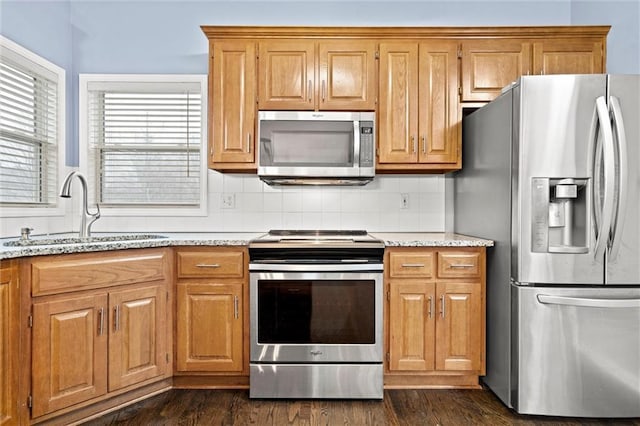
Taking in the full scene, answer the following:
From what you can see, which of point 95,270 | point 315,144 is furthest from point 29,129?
point 315,144

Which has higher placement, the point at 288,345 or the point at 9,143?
the point at 9,143

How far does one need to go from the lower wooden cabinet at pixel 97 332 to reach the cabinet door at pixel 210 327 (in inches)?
3.9

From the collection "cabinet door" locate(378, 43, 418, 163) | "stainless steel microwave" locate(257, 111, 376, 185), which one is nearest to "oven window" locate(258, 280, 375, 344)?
"stainless steel microwave" locate(257, 111, 376, 185)

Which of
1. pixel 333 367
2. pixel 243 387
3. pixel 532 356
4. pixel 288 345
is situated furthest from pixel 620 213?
A: pixel 243 387

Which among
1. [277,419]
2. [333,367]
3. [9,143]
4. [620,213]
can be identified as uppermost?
[9,143]

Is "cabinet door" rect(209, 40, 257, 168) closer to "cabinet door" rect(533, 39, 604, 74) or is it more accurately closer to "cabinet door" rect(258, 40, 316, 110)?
"cabinet door" rect(258, 40, 316, 110)

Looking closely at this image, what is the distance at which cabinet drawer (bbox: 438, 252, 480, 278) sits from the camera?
2.57m

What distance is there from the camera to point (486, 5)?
130 inches

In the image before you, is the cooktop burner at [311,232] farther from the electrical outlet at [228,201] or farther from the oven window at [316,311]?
the oven window at [316,311]

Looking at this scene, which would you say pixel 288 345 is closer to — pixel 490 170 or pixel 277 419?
pixel 277 419

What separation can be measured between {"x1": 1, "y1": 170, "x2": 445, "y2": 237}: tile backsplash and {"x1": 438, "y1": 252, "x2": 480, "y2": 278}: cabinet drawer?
2.41ft

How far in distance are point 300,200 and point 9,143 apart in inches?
76.6

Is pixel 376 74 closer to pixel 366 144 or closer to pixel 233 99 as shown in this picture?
pixel 366 144

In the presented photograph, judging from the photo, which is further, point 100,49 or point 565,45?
point 100,49
